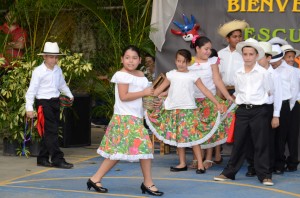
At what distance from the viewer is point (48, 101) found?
1127 centimetres

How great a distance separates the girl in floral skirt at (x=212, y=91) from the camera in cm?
1091

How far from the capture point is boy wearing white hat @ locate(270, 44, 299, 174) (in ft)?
35.0

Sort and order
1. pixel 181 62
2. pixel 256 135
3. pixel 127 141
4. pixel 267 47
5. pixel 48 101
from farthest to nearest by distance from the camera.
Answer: pixel 48 101, pixel 181 62, pixel 267 47, pixel 256 135, pixel 127 141

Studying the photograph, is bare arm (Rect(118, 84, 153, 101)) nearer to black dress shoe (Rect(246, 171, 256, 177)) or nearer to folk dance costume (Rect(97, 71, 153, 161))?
folk dance costume (Rect(97, 71, 153, 161))

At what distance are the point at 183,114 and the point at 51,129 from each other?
5.94 feet

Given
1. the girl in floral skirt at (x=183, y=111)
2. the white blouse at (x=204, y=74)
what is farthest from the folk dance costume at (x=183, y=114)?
the white blouse at (x=204, y=74)

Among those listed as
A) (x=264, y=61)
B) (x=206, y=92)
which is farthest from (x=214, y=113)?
(x=264, y=61)

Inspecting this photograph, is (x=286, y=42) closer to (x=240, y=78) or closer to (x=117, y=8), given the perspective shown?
(x=240, y=78)

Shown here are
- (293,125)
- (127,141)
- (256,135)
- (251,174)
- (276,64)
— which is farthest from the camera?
(293,125)

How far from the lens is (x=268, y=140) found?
32.8 ft

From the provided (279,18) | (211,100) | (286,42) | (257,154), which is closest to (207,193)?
(257,154)

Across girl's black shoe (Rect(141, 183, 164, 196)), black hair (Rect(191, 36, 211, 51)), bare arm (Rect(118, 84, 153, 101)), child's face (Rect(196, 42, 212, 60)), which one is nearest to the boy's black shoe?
child's face (Rect(196, 42, 212, 60))

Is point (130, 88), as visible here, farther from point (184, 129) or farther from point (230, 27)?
point (230, 27)

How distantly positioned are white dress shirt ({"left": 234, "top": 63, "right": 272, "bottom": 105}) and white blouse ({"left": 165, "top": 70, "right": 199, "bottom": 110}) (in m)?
1.00
